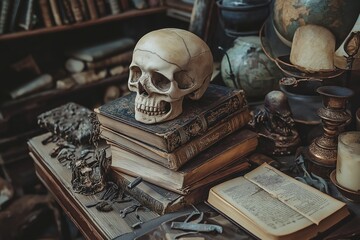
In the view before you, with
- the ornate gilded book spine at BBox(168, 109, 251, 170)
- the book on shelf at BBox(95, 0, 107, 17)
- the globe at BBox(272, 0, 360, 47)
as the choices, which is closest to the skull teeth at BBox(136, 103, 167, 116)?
the ornate gilded book spine at BBox(168, 109, 251, 170)

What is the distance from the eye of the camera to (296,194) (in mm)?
1022

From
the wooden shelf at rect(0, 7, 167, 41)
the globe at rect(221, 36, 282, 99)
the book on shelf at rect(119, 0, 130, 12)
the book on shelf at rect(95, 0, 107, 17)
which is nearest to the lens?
the globe at rect(221, 36, 282, 99)

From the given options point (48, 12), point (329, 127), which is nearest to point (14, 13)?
point (48, 12)

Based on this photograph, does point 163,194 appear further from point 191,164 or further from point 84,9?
point 84,9

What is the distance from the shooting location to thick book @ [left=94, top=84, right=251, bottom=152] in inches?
41.6

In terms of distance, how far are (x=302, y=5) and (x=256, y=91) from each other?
0.33 metres

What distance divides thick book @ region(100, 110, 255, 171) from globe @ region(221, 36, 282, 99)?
297 mm

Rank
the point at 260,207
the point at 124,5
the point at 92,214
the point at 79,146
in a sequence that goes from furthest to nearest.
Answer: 1. the point at 124,5
2. the point at 79,146
3. the point at 92,214
4. the point at 260,207

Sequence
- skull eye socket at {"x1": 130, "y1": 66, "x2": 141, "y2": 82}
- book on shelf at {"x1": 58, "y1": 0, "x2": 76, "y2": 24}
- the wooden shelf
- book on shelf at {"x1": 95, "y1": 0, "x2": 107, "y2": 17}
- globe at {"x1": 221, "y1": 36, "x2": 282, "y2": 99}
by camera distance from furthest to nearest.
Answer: book on shelf at {"x1": 95, "y1": 0, "x2": 107, "y2": 17} < book on shelf at {"x1": 58, "y1": 0, "x2": 76, "y2": 24} < the wooden shelf < globe at {"x1": 221, "y1": 36, "x2": 282, "y2": 99} < skull eye socket at {"x1": 130, "y1": 66, "x2": 141, "y2": 82}

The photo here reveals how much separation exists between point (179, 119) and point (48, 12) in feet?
4.64

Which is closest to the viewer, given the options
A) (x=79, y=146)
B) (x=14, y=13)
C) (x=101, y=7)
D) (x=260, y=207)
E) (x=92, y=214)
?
(x=260, y=207)

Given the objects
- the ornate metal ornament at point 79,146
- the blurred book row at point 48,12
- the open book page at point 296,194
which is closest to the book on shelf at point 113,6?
the blurred book row at point 48,12

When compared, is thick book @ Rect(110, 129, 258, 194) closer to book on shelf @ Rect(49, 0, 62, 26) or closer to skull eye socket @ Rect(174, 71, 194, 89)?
skull eye socket @ Rect(174, 71, 194, 89)

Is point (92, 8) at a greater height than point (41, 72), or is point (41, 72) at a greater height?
point (92, 8)
